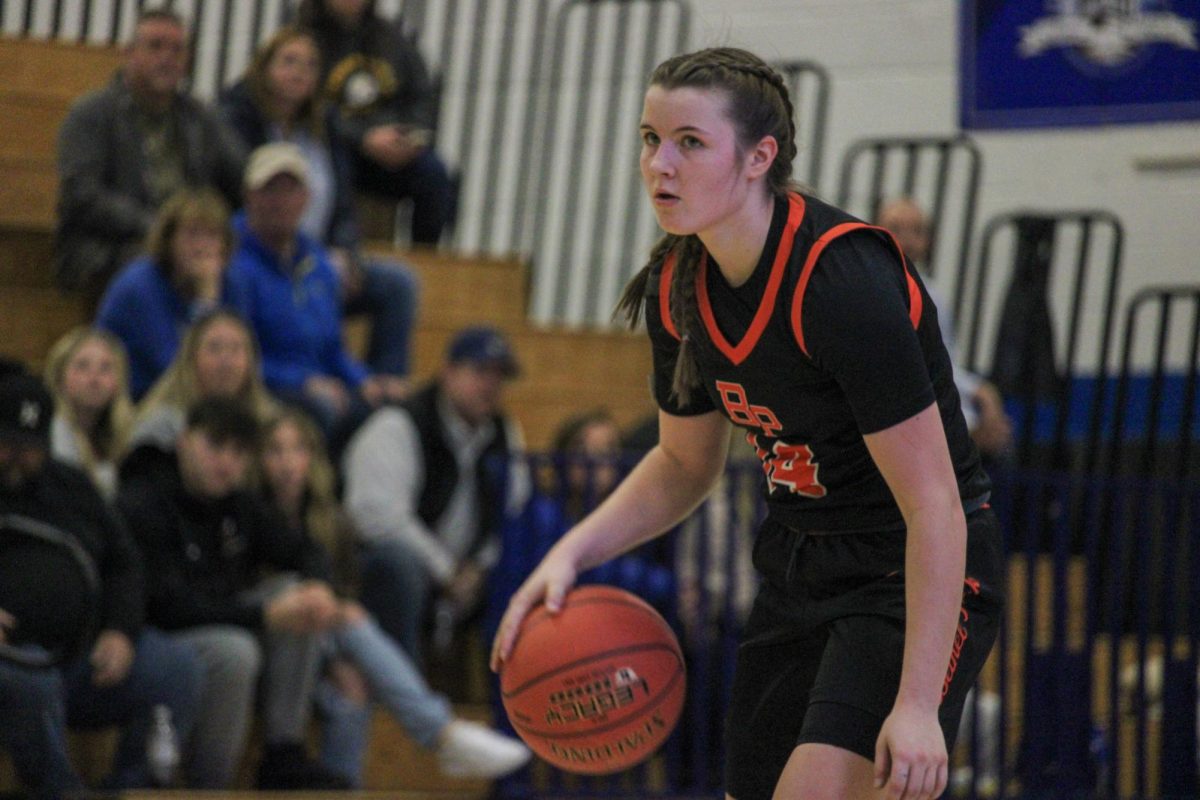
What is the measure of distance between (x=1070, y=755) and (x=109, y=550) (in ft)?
9.73

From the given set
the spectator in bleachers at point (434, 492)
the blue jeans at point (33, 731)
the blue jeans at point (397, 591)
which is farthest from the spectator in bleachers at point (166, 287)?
the blue jeans at point (33, 731)

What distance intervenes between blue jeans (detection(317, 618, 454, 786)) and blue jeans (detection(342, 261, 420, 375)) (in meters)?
1.68

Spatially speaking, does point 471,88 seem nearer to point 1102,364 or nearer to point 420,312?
point 420,312

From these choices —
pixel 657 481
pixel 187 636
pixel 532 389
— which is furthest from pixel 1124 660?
pixel 657 481

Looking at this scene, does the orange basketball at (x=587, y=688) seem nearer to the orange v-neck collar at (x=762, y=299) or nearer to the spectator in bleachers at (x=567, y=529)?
the orange v-neck collar at (x=762, y=299)

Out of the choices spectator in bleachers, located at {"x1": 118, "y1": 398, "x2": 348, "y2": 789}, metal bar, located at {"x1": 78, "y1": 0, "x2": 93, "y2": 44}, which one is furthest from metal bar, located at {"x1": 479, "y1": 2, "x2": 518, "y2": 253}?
spectator in bleachers, located at {"x1": 118, "y1": 398, "x2": 348, "y2": 789}

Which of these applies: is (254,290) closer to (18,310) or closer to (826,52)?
(18,310)

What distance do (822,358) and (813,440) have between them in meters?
0.20

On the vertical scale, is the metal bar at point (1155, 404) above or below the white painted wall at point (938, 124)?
below

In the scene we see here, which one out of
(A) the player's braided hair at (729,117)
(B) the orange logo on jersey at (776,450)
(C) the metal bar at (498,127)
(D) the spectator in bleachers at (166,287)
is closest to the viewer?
(A) the player's braided hair at (729,117)

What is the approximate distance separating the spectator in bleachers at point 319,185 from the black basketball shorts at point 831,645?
4254 mm

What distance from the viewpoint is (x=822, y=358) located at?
2.62m

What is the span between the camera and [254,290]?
21.3ft

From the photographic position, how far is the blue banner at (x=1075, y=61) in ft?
23.8
